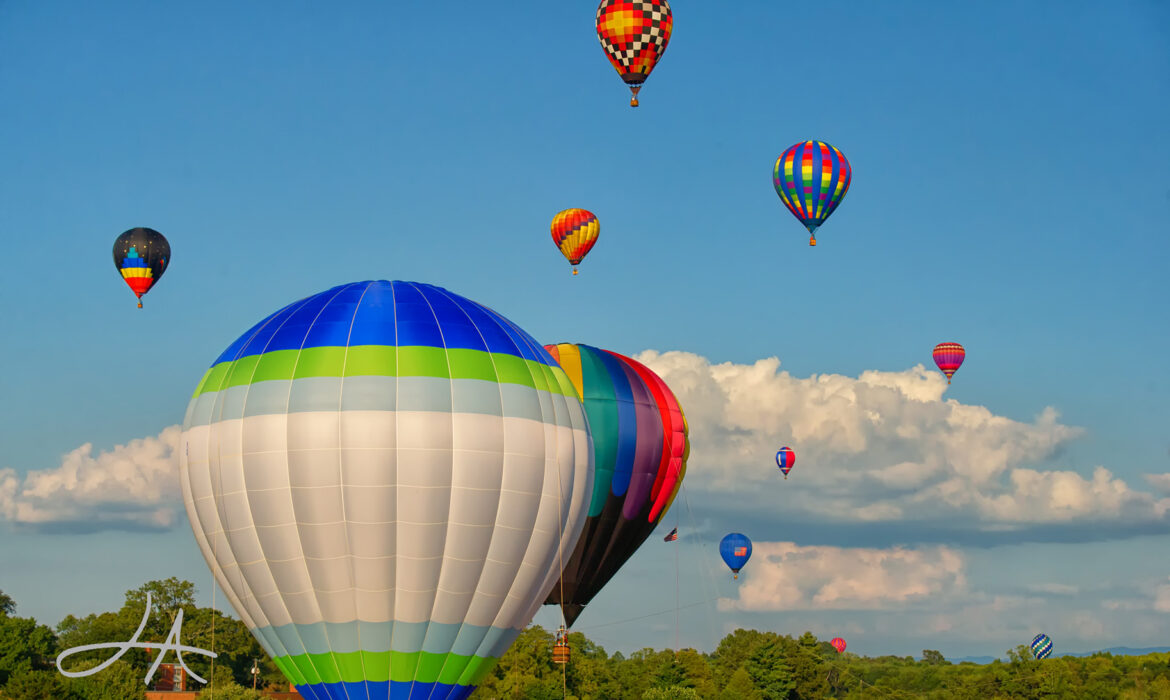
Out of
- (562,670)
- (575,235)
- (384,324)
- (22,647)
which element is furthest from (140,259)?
(562,670)

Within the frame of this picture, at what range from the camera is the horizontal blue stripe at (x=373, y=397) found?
28.4 metres

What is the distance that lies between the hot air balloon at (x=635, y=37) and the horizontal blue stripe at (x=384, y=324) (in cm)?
1909

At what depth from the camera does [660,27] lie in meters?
48.3

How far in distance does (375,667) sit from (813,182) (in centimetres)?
2879

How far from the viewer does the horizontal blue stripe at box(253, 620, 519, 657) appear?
94.4 feet

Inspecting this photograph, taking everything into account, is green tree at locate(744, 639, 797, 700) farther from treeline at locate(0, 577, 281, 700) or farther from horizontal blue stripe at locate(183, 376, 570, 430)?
horizontal blue stripe at locate(183, 376, 570, 430)

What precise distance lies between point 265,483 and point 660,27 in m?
25.9

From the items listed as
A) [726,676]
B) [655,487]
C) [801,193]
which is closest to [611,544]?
[655,487]

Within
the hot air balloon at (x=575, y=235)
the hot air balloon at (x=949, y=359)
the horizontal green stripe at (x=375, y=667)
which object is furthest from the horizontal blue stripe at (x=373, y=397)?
the hot air balloon at (x=949, y=359)

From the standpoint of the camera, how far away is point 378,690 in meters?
29.0

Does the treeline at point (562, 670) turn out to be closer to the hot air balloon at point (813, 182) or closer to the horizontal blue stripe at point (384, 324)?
the hot air balloon at point (813, 182)

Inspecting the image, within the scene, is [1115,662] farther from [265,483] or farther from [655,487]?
[265,483]

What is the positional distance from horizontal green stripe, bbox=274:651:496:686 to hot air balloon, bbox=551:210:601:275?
3033cm

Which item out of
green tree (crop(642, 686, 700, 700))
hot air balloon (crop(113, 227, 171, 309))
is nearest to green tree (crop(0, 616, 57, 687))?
hot air balloon (crop(113, 227, 171, 309))
